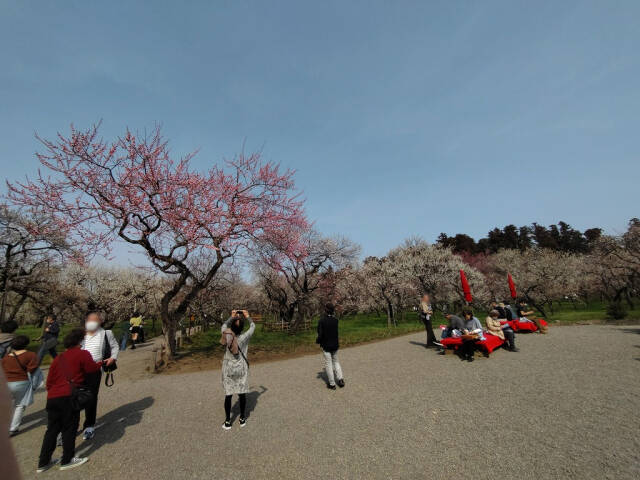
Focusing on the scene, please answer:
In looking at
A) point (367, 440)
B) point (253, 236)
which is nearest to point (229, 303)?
point (253, 236)

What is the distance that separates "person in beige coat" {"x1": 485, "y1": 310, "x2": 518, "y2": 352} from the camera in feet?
35.6

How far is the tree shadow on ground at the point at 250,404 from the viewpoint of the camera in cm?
673

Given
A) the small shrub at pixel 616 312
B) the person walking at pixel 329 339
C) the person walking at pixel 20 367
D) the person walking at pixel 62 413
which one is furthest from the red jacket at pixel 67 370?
the small shrub at pixel 616 312

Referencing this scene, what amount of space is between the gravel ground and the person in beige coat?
1287 mm

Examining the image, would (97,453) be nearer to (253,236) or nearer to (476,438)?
(476,438)

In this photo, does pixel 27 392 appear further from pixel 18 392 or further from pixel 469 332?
pixel 469 332

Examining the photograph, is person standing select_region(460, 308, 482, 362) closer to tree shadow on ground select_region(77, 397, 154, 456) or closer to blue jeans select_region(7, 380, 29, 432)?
tree shadow on ground select_region(77, 397, 154, 456)

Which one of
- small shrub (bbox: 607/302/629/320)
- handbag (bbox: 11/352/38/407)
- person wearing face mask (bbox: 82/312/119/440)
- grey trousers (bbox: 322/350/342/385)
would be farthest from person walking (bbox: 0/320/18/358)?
small shrub (bbox: 607/302/629/320)

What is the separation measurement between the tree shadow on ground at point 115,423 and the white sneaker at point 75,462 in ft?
1.17

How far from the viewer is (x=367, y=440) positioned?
518 centimetres

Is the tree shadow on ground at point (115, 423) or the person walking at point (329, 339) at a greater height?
A: the person walking at point (329, 339)

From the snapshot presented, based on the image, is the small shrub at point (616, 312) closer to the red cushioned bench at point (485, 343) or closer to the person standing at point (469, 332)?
the red cushioned bench at point (485, 343)

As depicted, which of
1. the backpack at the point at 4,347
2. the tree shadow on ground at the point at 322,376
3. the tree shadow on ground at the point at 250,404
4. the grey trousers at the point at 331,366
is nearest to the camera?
the backpack at the point at 4,347

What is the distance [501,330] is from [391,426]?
26.1ft
